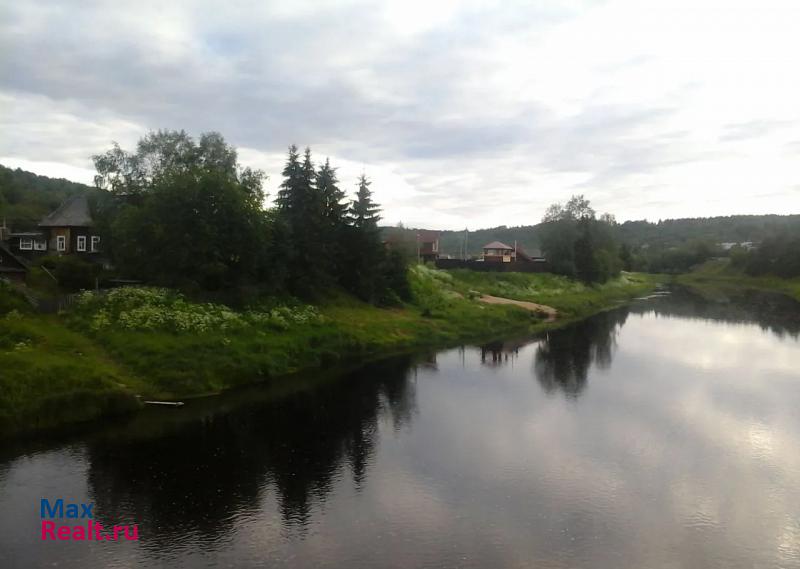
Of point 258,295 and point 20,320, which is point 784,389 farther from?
point 20,320

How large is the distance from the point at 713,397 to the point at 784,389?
16.2ft

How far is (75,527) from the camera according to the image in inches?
664

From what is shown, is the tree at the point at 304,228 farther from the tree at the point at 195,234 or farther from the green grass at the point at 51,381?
the green grass at the point at 51,381

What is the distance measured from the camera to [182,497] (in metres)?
18.8

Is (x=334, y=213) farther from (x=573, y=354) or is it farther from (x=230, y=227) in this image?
(x=573, y=354)

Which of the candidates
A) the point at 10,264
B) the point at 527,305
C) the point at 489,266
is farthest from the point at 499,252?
the point at 10,264

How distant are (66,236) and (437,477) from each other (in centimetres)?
4716

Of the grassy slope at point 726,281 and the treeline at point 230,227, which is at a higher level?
the treeline at point 230,227

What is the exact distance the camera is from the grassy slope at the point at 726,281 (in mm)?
105750

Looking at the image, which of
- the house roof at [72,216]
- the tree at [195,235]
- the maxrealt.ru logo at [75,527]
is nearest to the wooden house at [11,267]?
the tree at [195,235]

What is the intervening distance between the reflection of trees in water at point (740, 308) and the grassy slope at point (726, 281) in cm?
628

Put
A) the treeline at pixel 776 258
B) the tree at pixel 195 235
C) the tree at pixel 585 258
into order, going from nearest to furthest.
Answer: the tree at pixel 195 235 < the tree at pixel 585 258 < the treeline at pixel 776 258

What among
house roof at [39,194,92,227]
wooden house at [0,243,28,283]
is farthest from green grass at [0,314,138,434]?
house roof at [39,194,92,227]

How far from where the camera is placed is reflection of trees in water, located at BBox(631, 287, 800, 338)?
61.0 m
